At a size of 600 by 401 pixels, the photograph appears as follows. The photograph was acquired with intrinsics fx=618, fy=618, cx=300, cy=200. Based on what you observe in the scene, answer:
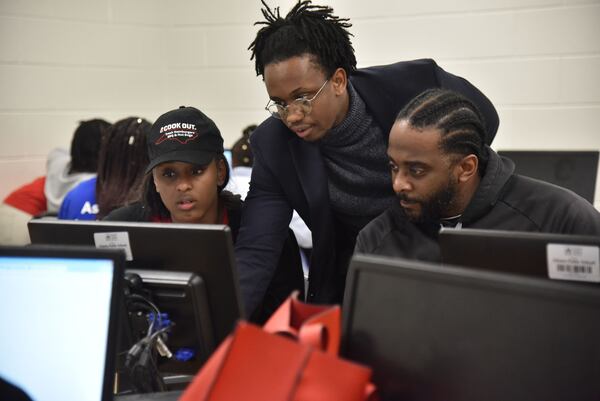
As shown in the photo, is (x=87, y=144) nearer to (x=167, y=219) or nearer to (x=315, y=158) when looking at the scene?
(x=167, y=219)

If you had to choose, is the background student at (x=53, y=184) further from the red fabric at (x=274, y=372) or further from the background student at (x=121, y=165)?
the red fabric at (x=274, y=372)

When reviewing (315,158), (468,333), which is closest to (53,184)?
(315,158)

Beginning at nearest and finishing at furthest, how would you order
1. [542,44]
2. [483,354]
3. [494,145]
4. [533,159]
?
[483,354] → [533,159] → [542,44] → [494,145]

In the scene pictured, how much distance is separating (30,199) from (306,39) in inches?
87.6

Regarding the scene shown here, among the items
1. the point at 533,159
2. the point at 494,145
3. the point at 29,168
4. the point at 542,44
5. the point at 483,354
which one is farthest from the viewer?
the point at 29,168

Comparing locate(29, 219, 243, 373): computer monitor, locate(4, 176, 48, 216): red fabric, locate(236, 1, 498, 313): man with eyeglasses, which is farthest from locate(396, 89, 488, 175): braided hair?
locate(4, 176, 48, 216): red fabric

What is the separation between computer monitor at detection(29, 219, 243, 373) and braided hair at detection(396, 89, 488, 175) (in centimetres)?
60

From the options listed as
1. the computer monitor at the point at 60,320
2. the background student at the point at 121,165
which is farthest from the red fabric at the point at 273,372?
the background student at the point at 121,165

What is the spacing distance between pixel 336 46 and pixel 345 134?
226 mm

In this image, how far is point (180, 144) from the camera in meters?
1.55

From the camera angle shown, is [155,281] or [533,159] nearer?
[155,281]

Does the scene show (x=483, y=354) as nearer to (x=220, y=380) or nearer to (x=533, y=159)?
(x=220, y=380)

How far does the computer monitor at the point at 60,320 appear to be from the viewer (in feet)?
2.99

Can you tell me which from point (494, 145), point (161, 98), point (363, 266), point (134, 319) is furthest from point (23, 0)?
point (363, 266)
